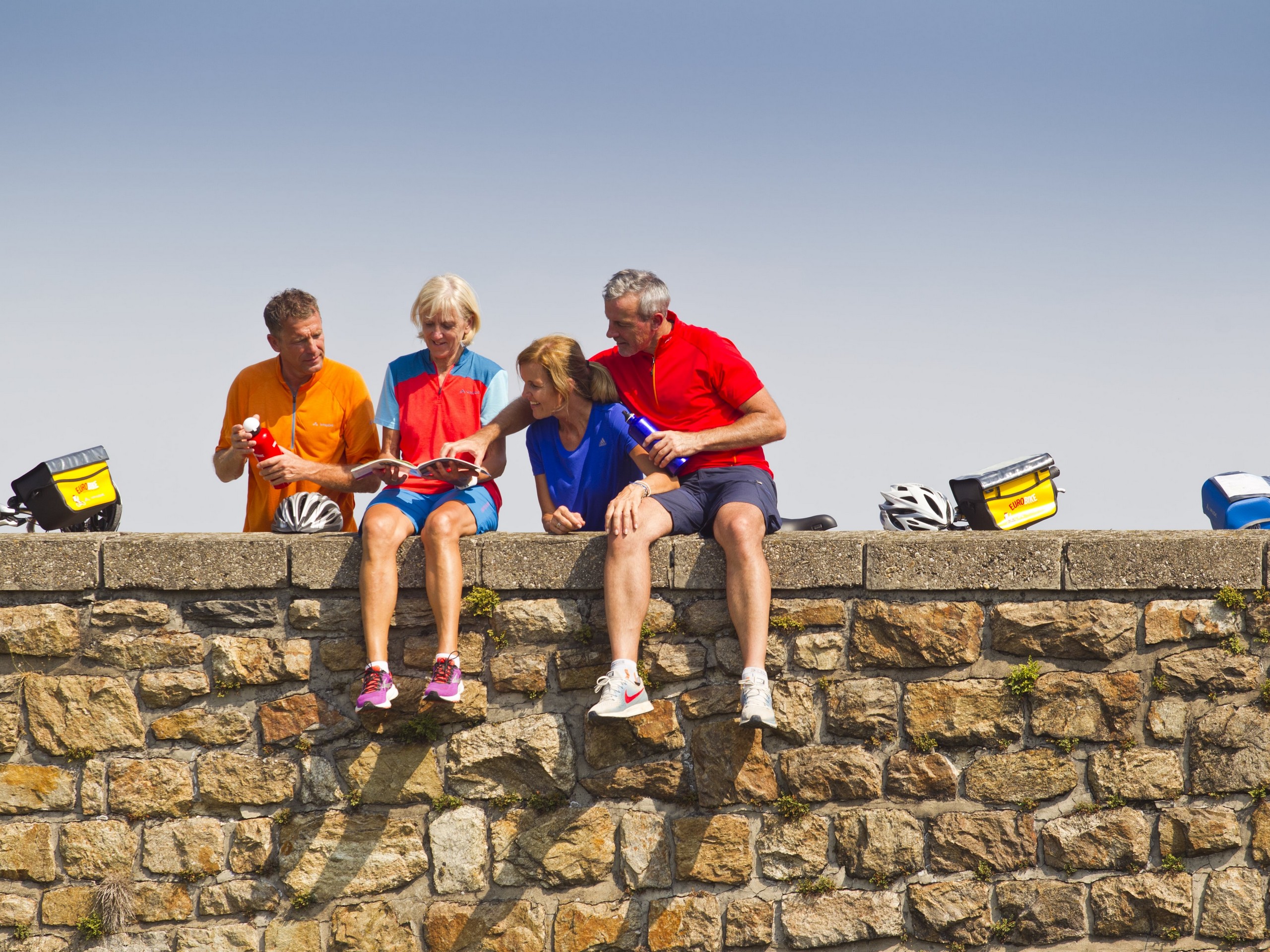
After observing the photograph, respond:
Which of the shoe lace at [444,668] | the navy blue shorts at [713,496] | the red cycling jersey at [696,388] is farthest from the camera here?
the red cycling jersey at [696,388]

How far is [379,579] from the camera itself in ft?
12.9

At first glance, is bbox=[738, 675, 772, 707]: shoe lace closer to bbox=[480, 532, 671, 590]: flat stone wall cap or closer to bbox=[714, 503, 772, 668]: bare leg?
bbox=[714, 503, 772, 668]: bare leg

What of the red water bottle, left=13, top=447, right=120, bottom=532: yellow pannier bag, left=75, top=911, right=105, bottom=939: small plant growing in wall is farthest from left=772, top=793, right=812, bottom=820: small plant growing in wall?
left=13, top=447, right=120, bottom=532: yellow pannier bag

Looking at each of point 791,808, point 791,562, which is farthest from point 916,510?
point 791,808

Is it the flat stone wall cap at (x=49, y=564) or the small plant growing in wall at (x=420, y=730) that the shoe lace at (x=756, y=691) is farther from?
the flat stone wall cap at (x=49, y=564)

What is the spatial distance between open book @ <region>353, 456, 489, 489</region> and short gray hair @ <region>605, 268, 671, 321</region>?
86 cm

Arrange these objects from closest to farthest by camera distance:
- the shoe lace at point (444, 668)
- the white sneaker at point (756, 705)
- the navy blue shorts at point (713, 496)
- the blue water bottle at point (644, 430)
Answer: the white sneaker at point (756, 705) → the shoe lace at point (444, 668) → the navy blue shorts at point (713, 496) → the blue water bottle at point (644, 430)

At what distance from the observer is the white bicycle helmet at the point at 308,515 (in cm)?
425

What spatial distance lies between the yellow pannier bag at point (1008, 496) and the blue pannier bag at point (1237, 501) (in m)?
0.69

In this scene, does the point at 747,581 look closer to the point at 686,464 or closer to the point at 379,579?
the point at 686,464

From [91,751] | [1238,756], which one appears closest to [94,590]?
[91,751]

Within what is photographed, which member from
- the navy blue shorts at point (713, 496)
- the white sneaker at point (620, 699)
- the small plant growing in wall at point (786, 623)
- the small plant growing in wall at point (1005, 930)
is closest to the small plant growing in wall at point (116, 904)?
the white sneaker at point (620, 699)

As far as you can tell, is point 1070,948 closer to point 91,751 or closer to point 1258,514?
point 1258,514

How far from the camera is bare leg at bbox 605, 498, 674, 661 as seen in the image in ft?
12.5
